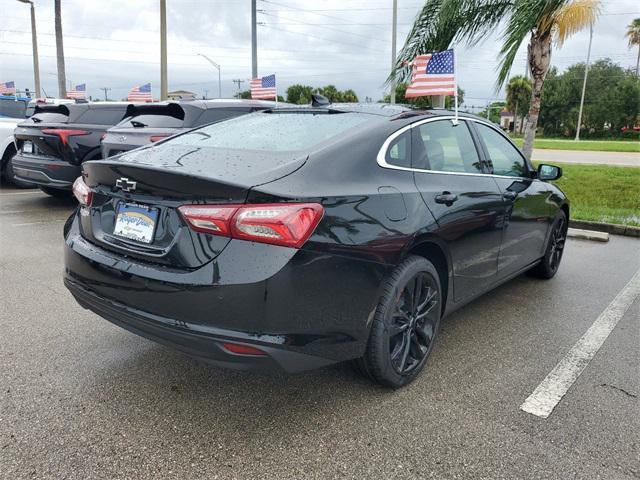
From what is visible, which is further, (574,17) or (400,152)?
(574,17)

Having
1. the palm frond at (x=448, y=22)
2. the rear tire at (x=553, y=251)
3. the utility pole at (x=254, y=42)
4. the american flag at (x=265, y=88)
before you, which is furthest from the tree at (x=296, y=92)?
the rear tire at (x=553, y=251)

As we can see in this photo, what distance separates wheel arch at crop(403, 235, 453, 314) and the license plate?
129 cm

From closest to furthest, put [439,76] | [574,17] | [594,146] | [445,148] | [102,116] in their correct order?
[445,148] < [439,76] < [102,116] < [574,17] < [594,146]

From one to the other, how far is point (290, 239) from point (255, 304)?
311 mm

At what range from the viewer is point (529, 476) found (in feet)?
7.32

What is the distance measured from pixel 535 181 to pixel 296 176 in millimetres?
2856

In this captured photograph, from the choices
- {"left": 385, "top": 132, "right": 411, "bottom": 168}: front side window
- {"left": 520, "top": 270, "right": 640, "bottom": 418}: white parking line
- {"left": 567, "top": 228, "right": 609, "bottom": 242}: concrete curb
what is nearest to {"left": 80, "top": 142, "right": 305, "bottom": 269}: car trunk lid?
{"left": 385, "top": 132, "right": 411, "bottom": 168}: front side window

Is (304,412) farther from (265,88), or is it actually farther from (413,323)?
(265,88)

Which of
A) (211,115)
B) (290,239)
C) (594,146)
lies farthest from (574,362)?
(594,146)

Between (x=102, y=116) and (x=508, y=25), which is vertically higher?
(x=508, y=25)

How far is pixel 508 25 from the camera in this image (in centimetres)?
846

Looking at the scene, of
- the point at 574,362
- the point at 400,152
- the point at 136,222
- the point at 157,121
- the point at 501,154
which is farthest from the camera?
the point at 157,121

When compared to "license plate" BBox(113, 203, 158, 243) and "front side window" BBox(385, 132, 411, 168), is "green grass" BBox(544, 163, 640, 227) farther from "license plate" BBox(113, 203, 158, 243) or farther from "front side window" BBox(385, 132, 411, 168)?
"license plate" BBox(113, 203, 158, 243)

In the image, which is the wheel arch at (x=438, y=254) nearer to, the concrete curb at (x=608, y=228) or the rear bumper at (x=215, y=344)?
the rear bumper at (x=215, y=344)
